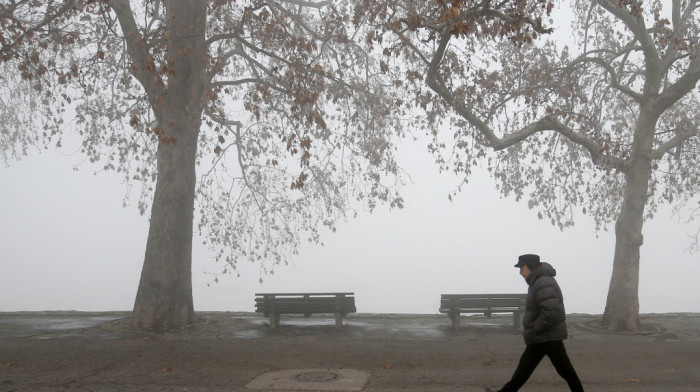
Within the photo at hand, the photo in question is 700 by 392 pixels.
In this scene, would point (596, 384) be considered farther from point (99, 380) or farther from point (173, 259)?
point (173, 259)

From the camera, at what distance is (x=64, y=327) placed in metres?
14.2

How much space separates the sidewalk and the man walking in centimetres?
138

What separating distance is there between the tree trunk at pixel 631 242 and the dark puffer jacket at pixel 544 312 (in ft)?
26.2

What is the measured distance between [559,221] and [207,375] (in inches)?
479

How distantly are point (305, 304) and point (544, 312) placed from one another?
784 cm

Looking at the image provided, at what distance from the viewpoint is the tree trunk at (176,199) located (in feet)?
44.5

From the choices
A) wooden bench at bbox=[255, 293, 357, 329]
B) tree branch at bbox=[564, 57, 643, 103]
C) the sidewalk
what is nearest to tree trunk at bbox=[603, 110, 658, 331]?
the sidewalk

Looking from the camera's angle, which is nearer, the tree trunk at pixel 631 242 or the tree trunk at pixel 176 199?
the tree trunk at pixel 176 199

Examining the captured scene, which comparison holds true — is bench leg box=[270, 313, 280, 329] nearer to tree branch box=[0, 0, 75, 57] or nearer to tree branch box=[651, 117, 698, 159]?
tree branch box=[0, 0, 75, 57]

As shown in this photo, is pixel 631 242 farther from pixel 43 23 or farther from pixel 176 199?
pixel 43 23

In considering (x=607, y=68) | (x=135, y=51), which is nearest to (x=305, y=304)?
(x=135, y=51)

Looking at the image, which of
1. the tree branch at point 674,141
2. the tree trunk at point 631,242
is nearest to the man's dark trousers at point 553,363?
the tree trunk at point 631,242

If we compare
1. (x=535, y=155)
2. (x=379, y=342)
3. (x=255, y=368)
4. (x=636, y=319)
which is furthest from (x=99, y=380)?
(x=535, y=155)

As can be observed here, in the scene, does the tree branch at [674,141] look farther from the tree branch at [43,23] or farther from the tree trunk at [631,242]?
the tree branch at [43,23]
